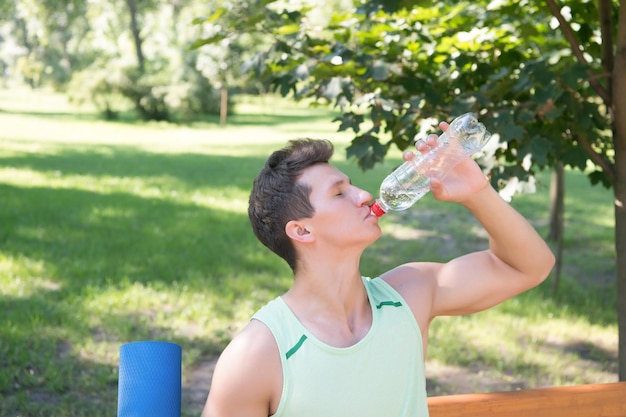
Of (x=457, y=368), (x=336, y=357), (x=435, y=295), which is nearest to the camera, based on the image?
(x=336, y=357)

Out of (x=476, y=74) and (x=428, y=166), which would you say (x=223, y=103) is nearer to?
(x=476, y=74)

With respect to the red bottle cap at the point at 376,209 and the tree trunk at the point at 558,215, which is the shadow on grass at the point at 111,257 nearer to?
the tree trunk at the point at 558,215

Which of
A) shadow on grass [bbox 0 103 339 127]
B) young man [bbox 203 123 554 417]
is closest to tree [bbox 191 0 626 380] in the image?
young man [bbox 203 123 554 417]

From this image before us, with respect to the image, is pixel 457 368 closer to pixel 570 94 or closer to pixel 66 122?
pixel 570 94

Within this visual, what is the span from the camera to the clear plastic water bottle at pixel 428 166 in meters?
2.06

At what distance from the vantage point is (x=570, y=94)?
3.41 metres

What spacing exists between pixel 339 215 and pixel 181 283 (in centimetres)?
448

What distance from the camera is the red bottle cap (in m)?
1.94

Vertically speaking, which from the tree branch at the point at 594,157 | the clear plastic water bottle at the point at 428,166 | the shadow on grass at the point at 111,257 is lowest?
the shadow on grass at the point at 111,257

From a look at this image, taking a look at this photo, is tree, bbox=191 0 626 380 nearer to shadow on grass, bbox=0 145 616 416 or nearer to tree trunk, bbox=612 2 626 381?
tree trunk, bbox=612 2 626 381

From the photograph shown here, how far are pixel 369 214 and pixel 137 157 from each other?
14.3 meters

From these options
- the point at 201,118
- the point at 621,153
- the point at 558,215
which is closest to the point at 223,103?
the point at 201,118

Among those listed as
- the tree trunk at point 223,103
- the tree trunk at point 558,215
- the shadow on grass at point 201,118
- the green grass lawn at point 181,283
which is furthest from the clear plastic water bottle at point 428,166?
the tree trunk at point 223,103

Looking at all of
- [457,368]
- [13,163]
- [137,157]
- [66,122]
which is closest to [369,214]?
[457,368]
